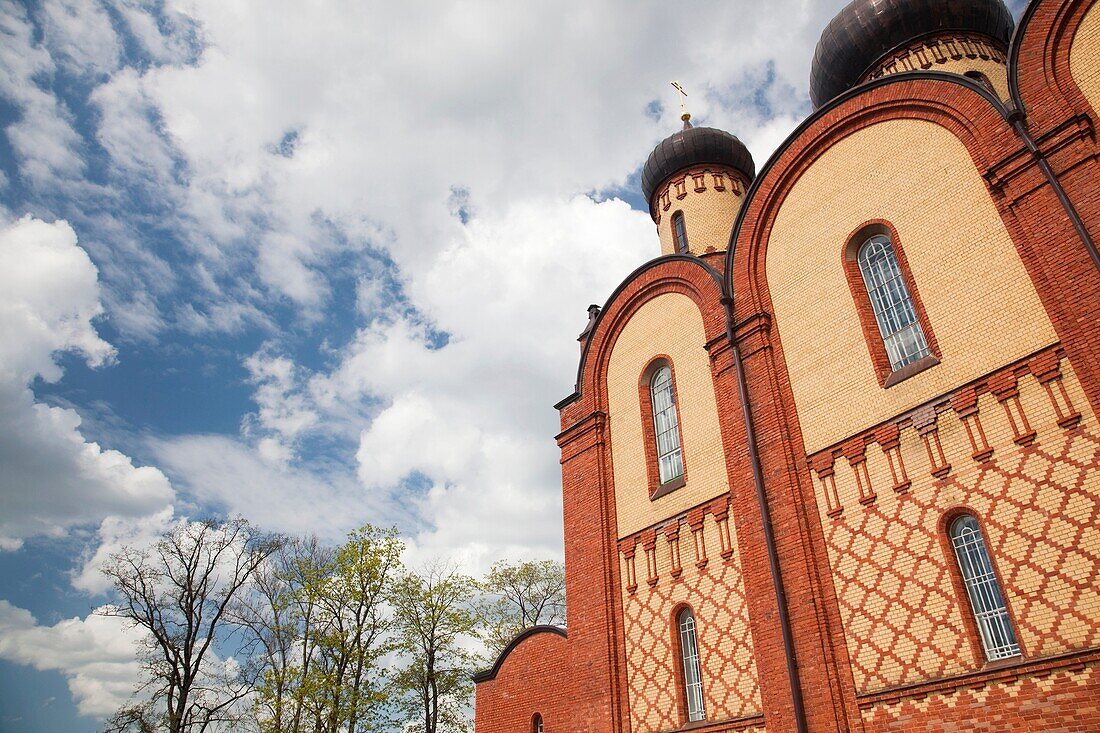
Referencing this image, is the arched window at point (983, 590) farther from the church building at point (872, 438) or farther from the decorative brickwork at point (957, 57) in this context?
the decorative brickwork at point (957, 57)

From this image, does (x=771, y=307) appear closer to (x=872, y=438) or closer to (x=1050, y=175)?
(x=872, y=438)

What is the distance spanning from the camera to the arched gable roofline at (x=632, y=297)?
44.8 feet

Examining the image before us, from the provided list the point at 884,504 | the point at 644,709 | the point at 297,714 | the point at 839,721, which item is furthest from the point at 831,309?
Result: the point at 297,714

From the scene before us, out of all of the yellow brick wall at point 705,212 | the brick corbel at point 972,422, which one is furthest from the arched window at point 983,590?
the yellow brick wall at point 705,212

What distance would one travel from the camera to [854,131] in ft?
38.0

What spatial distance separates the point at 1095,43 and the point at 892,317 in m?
4.04

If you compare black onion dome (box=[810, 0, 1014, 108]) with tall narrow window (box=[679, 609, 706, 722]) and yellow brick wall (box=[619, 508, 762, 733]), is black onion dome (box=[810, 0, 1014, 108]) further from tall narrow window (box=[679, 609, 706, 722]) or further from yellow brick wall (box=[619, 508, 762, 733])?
tall narrow window (box=[679, 609, 706, 722])

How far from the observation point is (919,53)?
14.4 m

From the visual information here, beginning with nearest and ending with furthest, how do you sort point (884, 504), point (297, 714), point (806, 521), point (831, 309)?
point (884, 504), point (806, 521), point (831, 309), point (297, 714)

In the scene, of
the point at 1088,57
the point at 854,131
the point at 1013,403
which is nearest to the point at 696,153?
the point at 854,131

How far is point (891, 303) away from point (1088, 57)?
371 centimetres

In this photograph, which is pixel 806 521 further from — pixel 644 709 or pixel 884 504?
pixel 644 709

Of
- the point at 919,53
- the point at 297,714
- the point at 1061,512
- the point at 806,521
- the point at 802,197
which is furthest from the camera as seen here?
the point at 297,714

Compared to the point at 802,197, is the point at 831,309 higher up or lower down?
lower down
